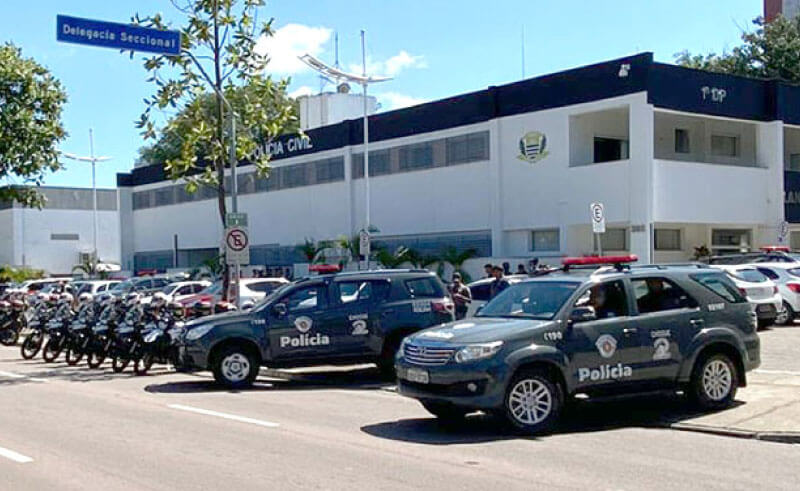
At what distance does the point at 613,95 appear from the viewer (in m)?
31.8

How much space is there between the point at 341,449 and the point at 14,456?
3.29 metres

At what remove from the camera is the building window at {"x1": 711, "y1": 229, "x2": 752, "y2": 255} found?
36.2 m

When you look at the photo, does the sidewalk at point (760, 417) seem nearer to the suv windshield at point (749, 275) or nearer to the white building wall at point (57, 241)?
the suv windshield at point (749, 275)

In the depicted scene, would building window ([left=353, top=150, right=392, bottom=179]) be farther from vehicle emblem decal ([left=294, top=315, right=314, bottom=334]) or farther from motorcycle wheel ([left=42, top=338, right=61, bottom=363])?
vehicle emblem decal ([left=294, top=315, right=314, bottom=334])

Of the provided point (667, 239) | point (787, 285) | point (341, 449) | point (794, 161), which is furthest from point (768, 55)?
point (341, 449)

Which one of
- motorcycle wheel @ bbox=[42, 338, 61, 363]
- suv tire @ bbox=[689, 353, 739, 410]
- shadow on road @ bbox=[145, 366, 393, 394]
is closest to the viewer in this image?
suv tire @ bbox=[689, 353, 739, 410]

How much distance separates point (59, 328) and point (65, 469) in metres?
13.0

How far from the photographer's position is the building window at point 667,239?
3484 cm

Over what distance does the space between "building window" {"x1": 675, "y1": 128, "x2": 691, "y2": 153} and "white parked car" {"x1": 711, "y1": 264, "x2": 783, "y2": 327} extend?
1326cm

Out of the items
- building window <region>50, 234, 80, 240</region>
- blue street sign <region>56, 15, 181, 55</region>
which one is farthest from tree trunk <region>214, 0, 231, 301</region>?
building window <region>50, 234, 80, 240</region>

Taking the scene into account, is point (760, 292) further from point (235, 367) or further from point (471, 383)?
point (471, 383)

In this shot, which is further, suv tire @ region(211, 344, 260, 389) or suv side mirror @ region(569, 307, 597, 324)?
suv tire @ region(211, 344, 260, 389)

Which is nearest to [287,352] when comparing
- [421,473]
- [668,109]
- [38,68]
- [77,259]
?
[421,473]

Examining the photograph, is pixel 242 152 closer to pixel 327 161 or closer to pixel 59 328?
pixel 59 328
